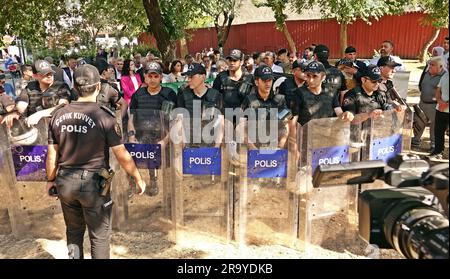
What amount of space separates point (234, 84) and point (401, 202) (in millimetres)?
3662

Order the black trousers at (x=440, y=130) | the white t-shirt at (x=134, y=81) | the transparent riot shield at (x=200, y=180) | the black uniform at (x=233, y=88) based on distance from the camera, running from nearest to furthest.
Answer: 1. the transparent riot shield at (x=200, y=180)
2. the black uniform at (x=233, y=88)
3. the black trousers at (x=440, y=130)
4. the white t-shirt at (x=134, y=81)

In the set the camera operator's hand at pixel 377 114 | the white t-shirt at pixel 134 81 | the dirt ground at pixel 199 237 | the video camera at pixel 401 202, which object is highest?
the white t-shirt at pixel 134 81

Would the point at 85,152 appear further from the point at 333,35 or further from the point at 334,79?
Answer: the point at 333,35

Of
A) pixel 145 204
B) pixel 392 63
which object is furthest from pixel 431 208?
pixel 392 63

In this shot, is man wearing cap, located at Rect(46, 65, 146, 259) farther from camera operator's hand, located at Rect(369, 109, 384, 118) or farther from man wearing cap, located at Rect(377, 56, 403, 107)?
man wearing cap, located at Rect(377, 56, 403, 107)

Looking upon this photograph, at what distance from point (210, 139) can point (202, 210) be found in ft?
2.82

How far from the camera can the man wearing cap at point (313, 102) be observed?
452 centimetres

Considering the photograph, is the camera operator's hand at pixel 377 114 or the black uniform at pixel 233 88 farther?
the black uniform at pixel 233 88

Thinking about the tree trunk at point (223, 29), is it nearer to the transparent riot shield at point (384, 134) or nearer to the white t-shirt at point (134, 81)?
the white t-shirt at point (134, 81)

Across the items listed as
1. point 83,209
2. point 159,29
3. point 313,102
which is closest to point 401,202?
point 83,209

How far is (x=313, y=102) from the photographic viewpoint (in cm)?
455

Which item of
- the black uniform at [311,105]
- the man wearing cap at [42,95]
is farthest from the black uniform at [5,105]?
the black uniform at [311,105]

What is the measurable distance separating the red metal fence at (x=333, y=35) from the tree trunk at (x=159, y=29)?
17.0 m
